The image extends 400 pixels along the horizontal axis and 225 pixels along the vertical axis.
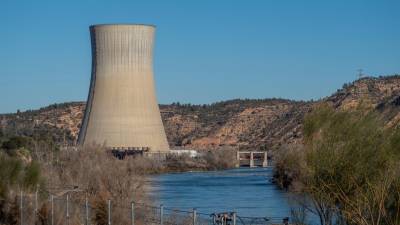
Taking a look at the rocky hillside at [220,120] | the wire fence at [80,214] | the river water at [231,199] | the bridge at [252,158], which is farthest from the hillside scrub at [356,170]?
the rocky hillside at [220,120]

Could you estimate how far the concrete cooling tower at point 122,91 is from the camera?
32.3 metres

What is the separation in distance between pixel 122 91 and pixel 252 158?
1498 inches

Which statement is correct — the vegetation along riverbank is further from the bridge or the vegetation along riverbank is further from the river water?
the bridge

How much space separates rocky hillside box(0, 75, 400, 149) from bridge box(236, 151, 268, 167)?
2578 mm

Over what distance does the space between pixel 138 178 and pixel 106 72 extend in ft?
42.8

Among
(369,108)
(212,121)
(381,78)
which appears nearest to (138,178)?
(369,108)

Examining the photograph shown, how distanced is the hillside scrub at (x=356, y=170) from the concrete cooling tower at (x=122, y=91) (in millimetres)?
20215

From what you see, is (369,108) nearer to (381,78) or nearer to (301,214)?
(301,214)

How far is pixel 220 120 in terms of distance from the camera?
300ft

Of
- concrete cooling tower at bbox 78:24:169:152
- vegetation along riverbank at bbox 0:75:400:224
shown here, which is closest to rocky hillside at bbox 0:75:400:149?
vegetation along riverbank at bbox 0:75:400:224

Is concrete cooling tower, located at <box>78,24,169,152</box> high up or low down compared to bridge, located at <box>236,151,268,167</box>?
up

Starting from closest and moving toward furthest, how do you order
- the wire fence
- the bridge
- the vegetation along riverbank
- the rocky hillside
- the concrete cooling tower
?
the vegetation along riverbank < the wire fence < the concrete cooling tower < the bridge < the rocky hillside

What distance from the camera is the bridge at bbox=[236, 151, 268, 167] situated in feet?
232

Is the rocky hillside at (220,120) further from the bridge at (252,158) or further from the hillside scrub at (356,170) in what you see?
the hillside scrub at (356,170)
